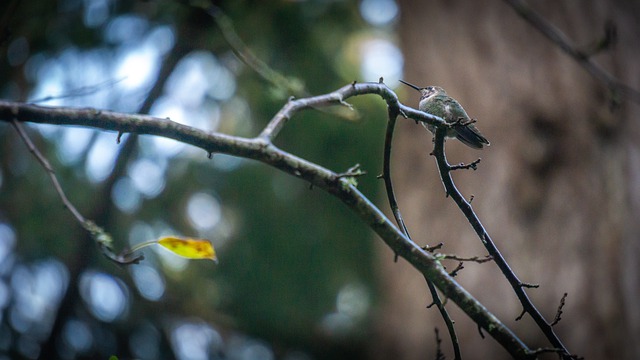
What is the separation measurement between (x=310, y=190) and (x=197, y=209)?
5.86ft

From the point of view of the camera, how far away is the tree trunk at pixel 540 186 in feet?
10.9

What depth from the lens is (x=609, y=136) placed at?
358cm

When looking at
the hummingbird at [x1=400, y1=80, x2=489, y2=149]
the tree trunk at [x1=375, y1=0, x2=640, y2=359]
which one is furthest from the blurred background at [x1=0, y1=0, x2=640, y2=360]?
the hummingbird at [x1=400, y1=80, x2=489, y2=149]

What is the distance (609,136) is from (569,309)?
103cm

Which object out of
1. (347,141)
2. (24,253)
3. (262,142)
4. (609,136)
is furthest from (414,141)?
(262,142)

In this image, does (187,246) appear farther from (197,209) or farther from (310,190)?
(197,209)

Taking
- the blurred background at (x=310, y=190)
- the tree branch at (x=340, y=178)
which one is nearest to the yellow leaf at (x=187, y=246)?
the tree branch at (x=340, y=178)

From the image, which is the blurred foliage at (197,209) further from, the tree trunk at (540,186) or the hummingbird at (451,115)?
the hummingbird at (451,115)

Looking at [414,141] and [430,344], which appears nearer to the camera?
[430,344]

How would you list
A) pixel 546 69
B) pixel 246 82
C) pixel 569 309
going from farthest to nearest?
pixel 246 82 → pixel 546 69 → pixel 569 309

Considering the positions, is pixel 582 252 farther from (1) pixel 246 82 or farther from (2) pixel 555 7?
(1) pixel 246 82

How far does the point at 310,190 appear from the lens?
3.27 m

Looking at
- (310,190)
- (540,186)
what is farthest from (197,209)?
(540,186)

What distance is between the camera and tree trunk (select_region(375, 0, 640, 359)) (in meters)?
3.32
